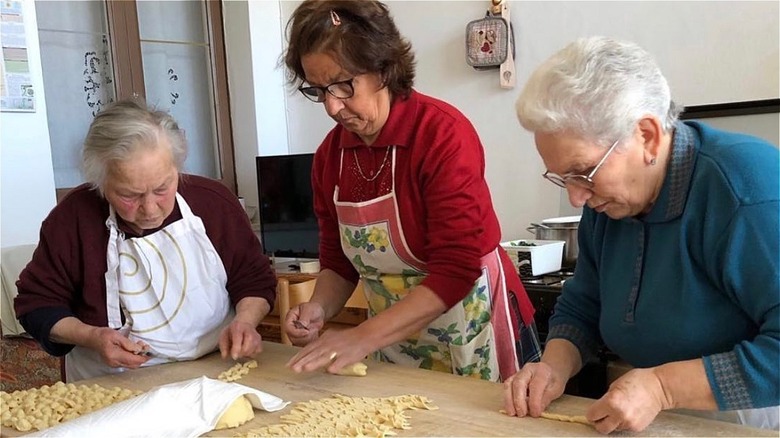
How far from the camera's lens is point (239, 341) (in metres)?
1.52

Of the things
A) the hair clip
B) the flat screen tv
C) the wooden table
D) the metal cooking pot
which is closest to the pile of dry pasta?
the wooden table

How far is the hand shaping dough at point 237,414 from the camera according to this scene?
115 centimetres

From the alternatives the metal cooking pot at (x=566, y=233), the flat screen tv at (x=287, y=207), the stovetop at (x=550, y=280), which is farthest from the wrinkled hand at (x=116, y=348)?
the flat screen tv at (x=287, y=207)

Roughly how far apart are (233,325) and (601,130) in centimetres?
97

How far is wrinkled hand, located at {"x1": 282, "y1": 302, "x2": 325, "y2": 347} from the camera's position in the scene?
5.01 ft

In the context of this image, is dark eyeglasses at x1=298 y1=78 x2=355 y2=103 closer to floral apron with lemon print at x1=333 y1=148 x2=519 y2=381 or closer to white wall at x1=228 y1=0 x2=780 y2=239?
floral apron with lemon print at x1=333 y1=148 x2=519 y2=381

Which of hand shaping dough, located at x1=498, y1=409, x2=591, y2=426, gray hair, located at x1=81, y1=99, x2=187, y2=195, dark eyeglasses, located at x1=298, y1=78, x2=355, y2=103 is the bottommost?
hand shaping dough, located at x1=498, y1=409, x2=591, y2=426

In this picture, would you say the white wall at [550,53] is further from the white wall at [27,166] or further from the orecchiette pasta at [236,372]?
the orecchiette pasta at [236,372]

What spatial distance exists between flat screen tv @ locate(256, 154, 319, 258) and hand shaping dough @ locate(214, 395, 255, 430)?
239cm

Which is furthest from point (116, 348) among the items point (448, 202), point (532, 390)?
point (532, 390)

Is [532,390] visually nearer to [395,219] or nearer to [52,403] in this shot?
[395,219]

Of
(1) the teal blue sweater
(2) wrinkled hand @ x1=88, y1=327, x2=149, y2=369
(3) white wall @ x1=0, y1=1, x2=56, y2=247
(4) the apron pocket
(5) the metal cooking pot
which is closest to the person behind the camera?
(1) the teal blue sweater

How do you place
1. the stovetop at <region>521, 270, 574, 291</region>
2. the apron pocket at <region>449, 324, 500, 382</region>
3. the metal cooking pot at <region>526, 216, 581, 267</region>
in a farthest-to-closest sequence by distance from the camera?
the metal cooking pot at <region>526, 216, 581, 267</region> → the stovetop at <region>521, 270, 574, 291</region> → the apron pocket at <region>449, 324, 500, 382</region>

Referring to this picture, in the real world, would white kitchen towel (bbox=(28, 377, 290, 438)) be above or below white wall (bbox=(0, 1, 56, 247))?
below
